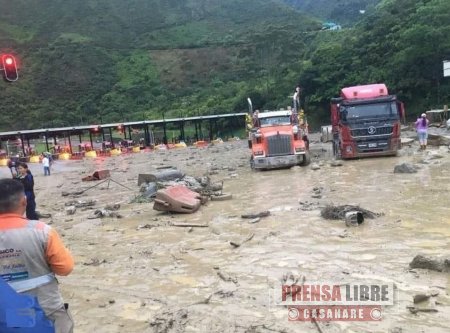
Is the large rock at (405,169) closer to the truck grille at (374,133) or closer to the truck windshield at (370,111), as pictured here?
the truck grille at (374,133)

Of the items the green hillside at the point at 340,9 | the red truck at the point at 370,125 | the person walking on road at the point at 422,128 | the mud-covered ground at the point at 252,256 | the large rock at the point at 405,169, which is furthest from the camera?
the green hillside at the point at 340,9

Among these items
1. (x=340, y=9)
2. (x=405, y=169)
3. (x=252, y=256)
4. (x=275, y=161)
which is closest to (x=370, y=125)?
(x=275, y=161)

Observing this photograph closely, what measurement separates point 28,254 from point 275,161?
16.4 m

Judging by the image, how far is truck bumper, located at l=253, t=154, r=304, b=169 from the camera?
19406mm

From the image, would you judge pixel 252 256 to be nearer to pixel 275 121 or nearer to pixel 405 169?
pixel 405 169

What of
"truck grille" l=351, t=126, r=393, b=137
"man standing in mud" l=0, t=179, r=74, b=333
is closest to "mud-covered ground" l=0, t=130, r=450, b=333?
"man standing in mud" l=0, t=179, r=74, b=333

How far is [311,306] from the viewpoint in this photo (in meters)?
5.44

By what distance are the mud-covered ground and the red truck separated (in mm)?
4545

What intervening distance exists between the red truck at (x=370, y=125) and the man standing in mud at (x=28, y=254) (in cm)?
1755

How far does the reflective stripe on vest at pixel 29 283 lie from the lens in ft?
11.1

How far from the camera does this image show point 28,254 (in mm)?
3357

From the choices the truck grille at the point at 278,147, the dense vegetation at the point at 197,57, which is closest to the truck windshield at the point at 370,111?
the truck grille at the point at 278,147

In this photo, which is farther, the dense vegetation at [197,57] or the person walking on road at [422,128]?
the dense vegetation at [197,57]

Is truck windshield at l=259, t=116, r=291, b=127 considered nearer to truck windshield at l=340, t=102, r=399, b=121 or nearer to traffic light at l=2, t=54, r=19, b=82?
truck windshield at l=340, t=102, r=399, b=121
